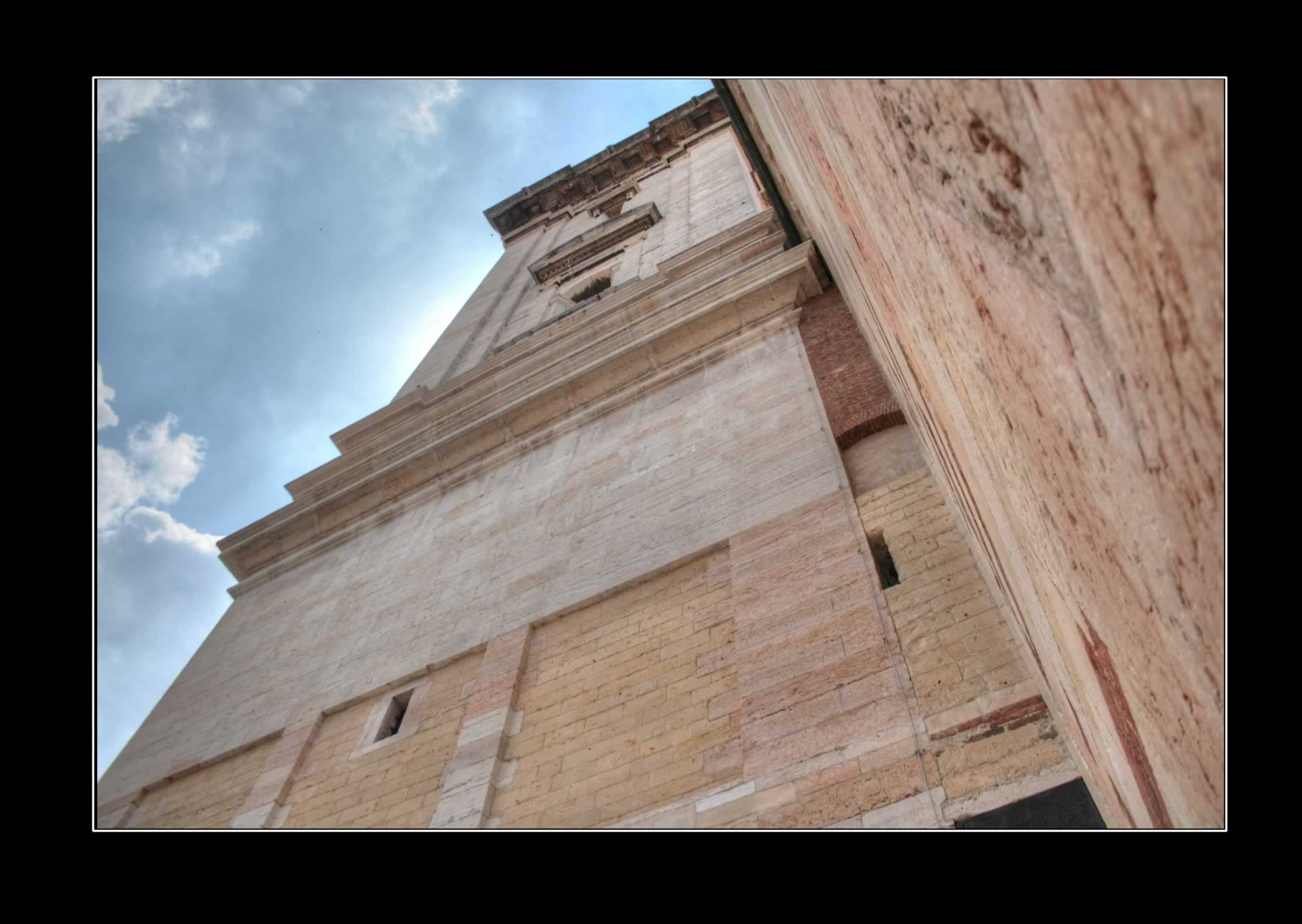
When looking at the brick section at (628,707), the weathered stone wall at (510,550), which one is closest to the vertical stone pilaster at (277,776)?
the weathered stone wall at (510,550)

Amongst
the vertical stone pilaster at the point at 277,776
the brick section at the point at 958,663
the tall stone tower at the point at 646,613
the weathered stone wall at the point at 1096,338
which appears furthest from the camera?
the vertical stone pilaster at the point at 277,776

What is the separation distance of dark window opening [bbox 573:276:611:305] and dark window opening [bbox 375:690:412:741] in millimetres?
14235

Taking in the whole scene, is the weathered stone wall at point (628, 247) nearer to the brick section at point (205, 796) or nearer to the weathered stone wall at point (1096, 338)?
the brick section at point (205, 796)

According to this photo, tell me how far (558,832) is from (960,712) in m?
3.68

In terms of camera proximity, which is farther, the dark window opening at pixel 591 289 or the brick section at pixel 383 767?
the dark window opening at pixel 591 289

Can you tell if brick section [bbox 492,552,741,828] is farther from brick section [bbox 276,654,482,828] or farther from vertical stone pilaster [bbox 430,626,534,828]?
brick section [bbox 276,654,482,828]

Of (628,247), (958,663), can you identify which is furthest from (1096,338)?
(628,247)

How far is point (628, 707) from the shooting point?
19.8ft

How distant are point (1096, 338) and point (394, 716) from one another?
7.13 m

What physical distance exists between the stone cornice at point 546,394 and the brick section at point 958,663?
489 centimetres

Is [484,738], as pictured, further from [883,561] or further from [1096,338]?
[1096,338]

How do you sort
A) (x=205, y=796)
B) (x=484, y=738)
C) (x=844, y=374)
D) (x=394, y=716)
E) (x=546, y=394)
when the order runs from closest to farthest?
1. (x=484, y=738)
2. (x=394, y=716)
3. (x=205, y=796)
4. (x=844, y=374)
5. (x=546, y=394)

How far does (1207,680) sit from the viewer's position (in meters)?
1.38

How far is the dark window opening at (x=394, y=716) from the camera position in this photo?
7.21 metres
